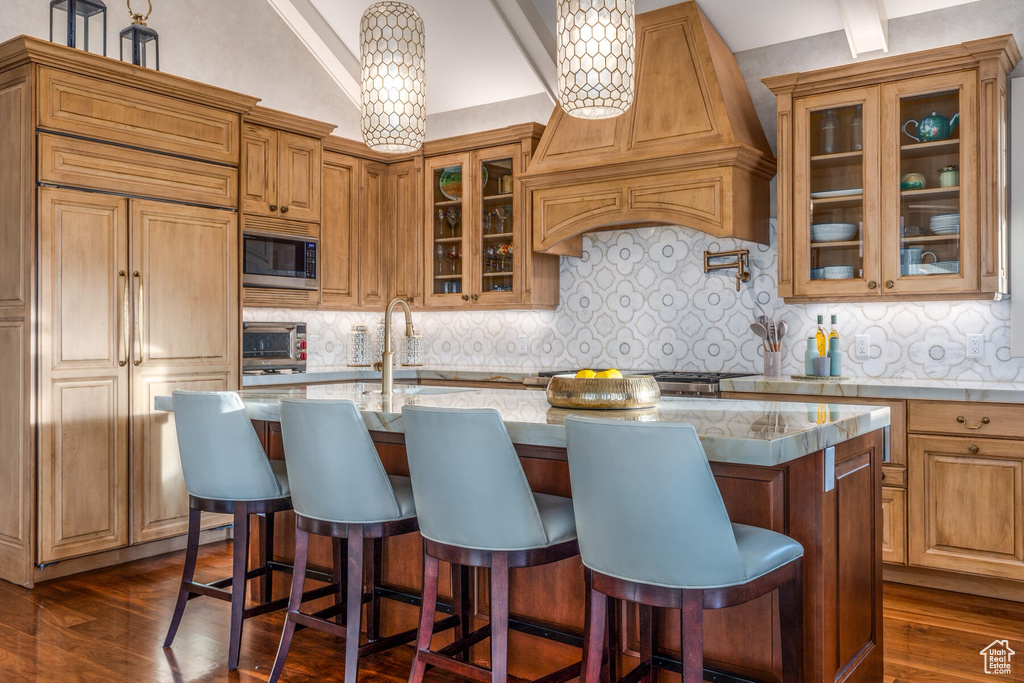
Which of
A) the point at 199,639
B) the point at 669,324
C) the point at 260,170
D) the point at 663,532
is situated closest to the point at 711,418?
the point at 663,532

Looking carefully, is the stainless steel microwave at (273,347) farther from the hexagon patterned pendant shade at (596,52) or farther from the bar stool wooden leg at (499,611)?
the bar stool wooden leg at (499,611)

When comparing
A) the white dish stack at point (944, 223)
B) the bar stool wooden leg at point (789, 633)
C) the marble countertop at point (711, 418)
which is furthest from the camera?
the white dish stack at point (944, 223)

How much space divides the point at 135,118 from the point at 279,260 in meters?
1.32

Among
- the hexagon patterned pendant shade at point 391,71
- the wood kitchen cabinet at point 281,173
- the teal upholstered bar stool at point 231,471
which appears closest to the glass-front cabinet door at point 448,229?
the wood kitchen cabinet at point 281,173

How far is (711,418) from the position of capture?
223 centimetres

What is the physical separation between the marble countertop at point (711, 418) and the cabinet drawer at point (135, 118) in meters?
1.55

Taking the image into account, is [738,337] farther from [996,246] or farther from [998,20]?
[998,20]

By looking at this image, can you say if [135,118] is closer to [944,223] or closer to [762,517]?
[762,517]

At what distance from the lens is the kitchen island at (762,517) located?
6.72ft

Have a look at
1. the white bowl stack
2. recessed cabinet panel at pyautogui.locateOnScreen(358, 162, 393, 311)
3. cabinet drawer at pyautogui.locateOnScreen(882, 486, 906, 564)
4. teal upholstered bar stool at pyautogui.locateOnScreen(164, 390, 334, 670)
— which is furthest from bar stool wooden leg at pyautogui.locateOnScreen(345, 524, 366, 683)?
recessed cabinet panel at pyautogui.locateOnScreen(358, 162, 393, 311)

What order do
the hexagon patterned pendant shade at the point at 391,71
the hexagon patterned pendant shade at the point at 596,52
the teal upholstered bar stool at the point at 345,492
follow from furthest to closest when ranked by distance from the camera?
1. the hexagon patterned pendant shade at the point at 391,71
2. the hexagon patterned pendant shade at the point at 596,52
3. the teal upholstered bar stool at the point at 345,492

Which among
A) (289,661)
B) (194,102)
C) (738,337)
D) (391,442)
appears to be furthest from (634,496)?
(194,102)

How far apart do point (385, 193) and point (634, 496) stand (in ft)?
15.1

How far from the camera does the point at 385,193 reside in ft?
19.5
